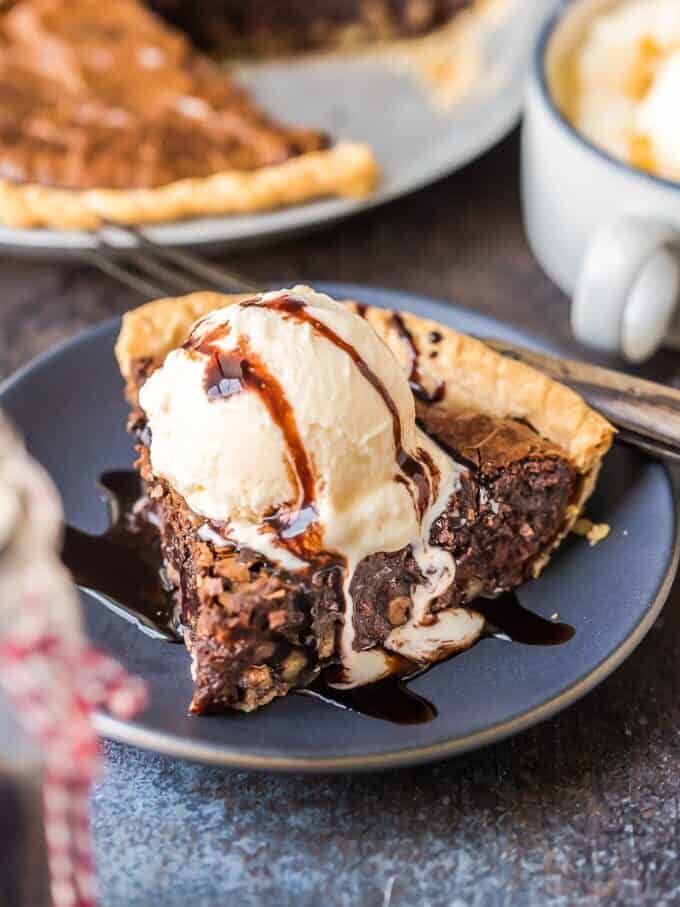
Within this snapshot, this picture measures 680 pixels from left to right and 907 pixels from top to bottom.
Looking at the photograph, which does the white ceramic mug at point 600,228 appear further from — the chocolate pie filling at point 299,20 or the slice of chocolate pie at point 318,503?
the chocolate pie filling at point 299,20

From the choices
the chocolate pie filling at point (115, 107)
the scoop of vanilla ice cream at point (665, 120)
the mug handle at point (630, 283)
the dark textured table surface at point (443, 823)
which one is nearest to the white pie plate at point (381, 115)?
the chocolate pie filling at point (115, 107)

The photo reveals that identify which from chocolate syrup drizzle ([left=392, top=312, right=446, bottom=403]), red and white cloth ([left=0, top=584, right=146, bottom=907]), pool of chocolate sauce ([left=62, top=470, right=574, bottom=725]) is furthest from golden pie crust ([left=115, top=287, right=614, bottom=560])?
red and white cloth ([left=0, top=584, right=146, bottom=907])

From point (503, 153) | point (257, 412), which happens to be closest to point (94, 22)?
point (503, 153)

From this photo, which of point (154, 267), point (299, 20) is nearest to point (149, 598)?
point (154, 267)

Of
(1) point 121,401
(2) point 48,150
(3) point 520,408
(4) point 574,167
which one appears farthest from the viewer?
(2) point 48,150

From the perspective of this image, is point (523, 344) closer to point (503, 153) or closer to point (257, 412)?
point (257, 412)

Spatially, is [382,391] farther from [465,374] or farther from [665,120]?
[665,120]
